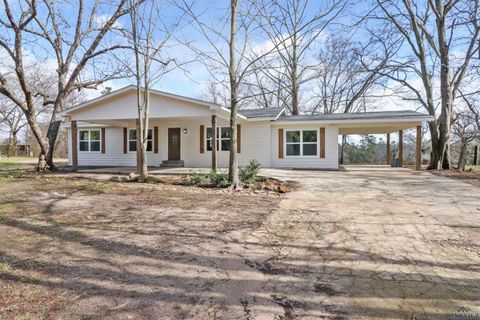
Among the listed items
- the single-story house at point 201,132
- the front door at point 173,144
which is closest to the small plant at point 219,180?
the single-story house at point 201,132

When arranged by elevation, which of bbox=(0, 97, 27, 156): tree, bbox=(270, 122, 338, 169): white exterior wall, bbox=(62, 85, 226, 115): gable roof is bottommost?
bbox=(270, 122, 338, 169): white exterior wall

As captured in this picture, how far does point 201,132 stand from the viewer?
15.4 metres

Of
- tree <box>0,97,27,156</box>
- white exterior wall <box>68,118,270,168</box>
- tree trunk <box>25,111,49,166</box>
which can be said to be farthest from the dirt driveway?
tree <box>0,97,27,156</box>

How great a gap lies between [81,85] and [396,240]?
13.9 m

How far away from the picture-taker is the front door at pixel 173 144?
52.3ft

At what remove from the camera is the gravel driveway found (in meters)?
2.36

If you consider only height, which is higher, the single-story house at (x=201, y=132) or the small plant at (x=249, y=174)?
the single-story house at (x=201, y=132)

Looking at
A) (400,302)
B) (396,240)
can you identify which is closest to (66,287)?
(400,302)

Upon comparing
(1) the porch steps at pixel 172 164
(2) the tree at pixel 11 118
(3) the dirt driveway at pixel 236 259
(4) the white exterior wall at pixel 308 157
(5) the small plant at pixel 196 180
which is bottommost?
(3) the dirt driveway at pixel 236 259

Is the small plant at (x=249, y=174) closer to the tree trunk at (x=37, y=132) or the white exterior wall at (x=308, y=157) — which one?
the white exterior wall at (x=308, y=157)

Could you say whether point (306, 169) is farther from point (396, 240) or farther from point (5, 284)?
point (5, 284)

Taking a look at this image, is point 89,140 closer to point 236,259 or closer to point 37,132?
point 37,132

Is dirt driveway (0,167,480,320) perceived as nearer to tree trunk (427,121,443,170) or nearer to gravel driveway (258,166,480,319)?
gravel driveway (258,166,480,319)

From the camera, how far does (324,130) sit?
14.3 metres
